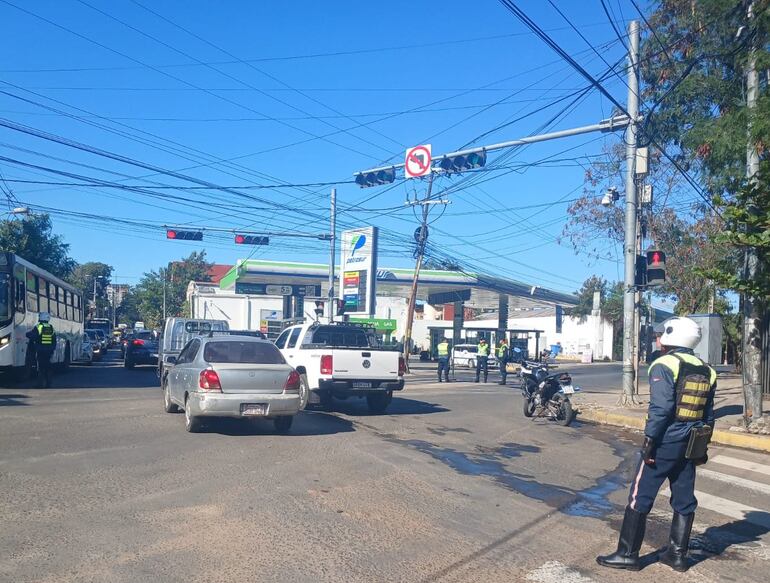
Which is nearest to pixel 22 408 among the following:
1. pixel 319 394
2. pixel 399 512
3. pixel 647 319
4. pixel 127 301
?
pixel 319 394

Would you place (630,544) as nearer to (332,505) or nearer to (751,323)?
(332,505)

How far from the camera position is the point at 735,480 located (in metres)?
9.59

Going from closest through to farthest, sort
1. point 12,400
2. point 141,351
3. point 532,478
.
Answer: point 532,478 < point 12,400 < point 141,351

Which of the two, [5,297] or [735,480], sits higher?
[5,297]

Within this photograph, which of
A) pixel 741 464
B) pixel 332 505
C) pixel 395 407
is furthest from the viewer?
pixel 395 407

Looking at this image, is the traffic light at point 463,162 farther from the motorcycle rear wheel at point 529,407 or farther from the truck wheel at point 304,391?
the truck wheel at point 304,391

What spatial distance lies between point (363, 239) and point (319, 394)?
2401 cm

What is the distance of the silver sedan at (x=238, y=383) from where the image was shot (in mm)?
11203

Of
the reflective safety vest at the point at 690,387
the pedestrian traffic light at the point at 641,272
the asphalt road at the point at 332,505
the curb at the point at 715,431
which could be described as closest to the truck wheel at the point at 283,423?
the asphalt road at the point at 332,505

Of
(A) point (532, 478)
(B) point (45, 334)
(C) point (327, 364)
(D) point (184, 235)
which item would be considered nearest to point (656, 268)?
(C) point (327, 364)

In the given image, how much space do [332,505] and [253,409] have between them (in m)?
4.29

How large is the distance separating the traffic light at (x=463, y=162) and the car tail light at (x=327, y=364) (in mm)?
6810

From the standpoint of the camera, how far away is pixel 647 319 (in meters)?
30.9

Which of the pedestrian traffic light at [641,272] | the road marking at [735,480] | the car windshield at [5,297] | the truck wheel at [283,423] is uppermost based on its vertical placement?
the pedestrian traffic light at [641,272]
